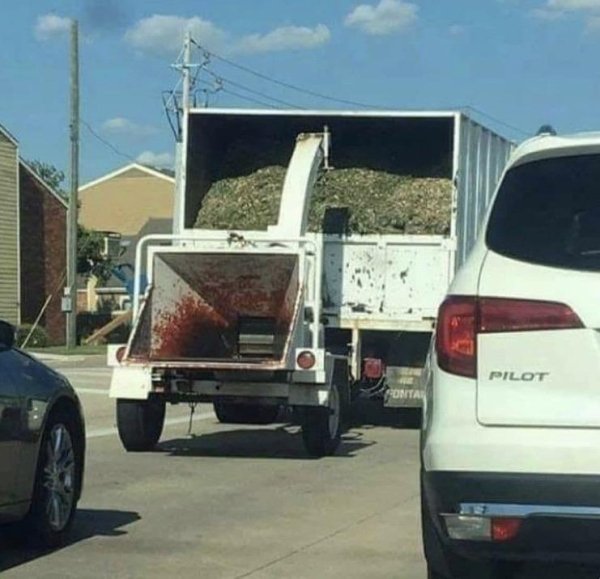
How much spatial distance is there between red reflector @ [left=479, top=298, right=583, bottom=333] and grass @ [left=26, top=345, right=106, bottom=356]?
33.9 metres

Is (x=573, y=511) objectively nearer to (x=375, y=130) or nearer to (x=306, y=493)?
(x=306, y=493)

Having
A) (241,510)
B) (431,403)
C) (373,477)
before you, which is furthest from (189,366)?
(431,403)

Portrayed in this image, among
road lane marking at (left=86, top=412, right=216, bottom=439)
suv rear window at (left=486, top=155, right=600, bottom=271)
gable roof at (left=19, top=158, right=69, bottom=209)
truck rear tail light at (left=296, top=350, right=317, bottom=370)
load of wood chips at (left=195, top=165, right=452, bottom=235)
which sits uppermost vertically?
gable roof at (left=19, top=158, right=69, bottom=209)

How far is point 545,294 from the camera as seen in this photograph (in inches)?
210

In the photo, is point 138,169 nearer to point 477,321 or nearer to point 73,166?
point 73,166

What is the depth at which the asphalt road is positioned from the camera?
8.33 m

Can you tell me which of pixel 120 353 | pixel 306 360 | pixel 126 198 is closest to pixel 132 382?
pixel 120 353

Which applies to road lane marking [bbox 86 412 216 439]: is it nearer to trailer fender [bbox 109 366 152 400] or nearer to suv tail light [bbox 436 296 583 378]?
trailer fender [bbox 109 366 152 400]

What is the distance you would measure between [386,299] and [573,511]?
37.6 ft

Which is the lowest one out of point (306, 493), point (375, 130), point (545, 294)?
point (306, 493)

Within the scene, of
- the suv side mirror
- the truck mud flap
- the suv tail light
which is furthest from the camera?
the truck mud flap

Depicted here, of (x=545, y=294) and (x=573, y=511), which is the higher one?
(x=545, y=294)

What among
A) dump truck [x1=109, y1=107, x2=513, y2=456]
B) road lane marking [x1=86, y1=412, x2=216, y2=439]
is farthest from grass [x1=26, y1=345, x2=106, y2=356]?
dump truck [x1=109, y1=107, x2=513, y2=456]

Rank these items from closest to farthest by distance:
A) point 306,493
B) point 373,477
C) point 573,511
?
point 573,511 → point 306,493 → point 373,477
